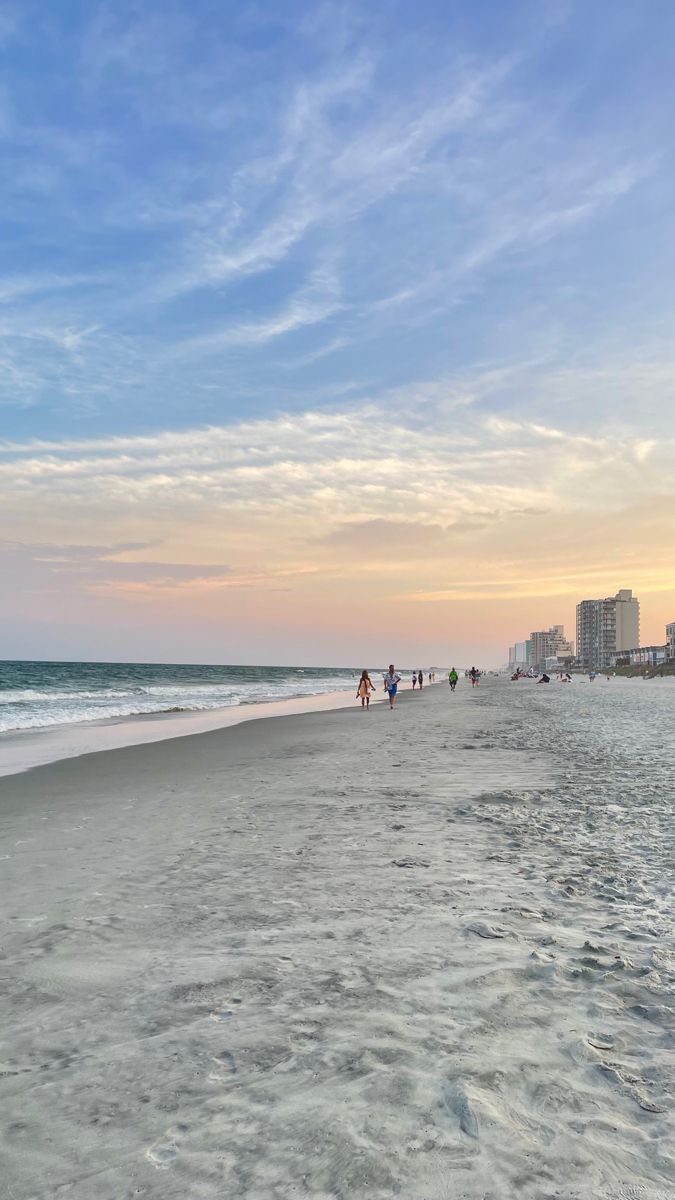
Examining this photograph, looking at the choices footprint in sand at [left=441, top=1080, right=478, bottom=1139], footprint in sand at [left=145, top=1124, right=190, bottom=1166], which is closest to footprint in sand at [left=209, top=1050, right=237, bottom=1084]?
footprint in sand at [left=145, top=1124, right=190, bottom=1166]

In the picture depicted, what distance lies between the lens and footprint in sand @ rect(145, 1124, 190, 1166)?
119 inches

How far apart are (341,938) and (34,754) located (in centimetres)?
1611

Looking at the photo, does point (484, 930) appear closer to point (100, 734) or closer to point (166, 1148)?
point (166, 1148)

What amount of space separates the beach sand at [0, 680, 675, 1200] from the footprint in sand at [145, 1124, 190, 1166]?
0.04 feet

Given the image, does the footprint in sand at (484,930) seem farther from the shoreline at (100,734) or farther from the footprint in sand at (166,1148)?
the shoreline at (100,734)

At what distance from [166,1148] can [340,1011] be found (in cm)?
140

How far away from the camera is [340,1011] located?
4.24 m

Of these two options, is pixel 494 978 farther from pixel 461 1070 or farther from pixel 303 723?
pixel 303 723

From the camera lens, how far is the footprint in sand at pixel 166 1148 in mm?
3016

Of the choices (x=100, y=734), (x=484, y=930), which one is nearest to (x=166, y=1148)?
(x=484, y=930)

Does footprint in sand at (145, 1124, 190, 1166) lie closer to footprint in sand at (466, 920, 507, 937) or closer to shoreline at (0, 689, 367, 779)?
footprint in sand at (466, 920, 507, 937)

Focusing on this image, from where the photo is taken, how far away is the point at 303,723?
96.3 ft

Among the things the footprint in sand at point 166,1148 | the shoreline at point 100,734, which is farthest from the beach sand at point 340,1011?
the shoreline at point 100,734

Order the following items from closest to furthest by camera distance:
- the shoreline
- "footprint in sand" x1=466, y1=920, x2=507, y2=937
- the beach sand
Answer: the beach sand → "footprint in sand" x1=466, y1=920, x2=507, y2=937 → the shoreline
